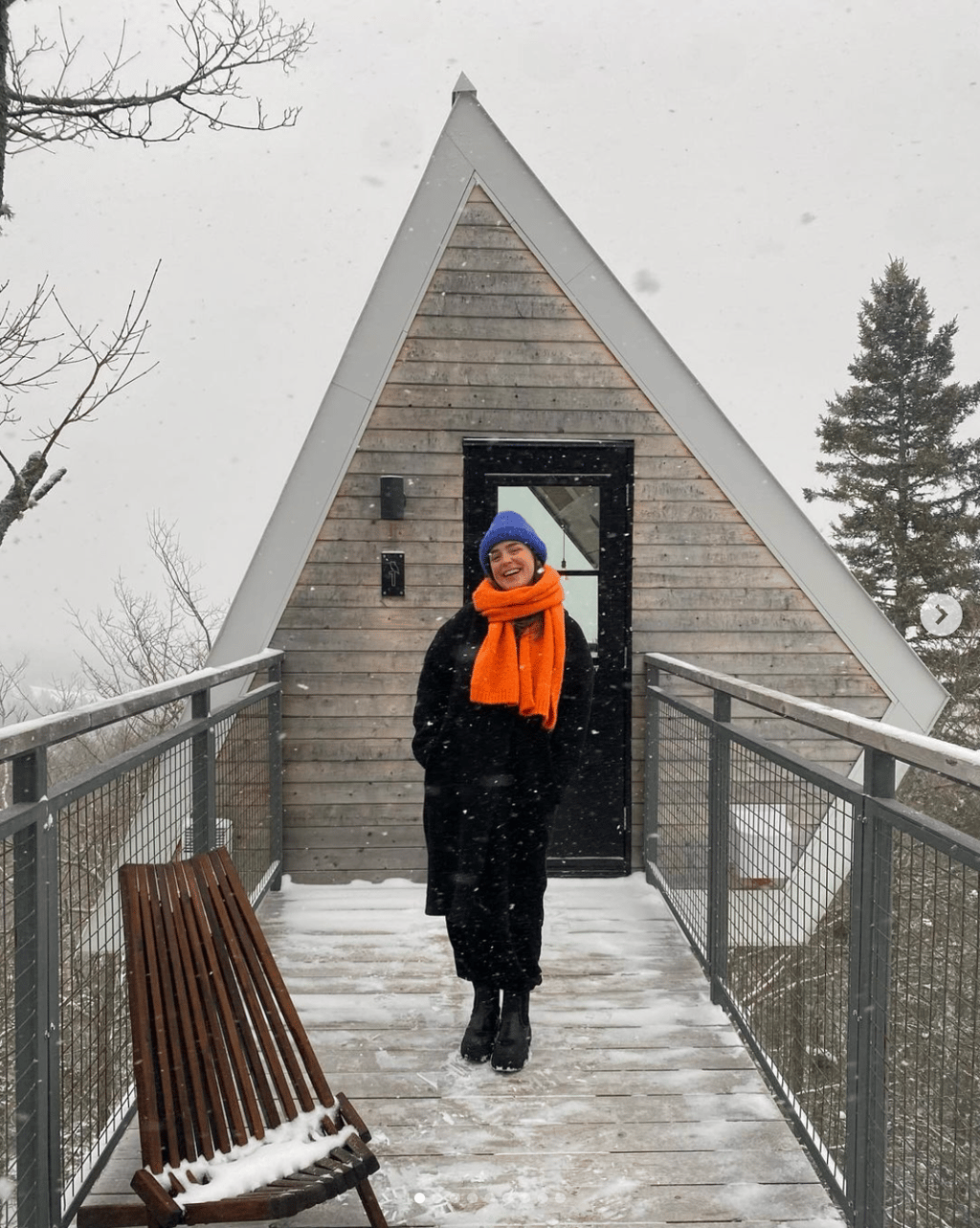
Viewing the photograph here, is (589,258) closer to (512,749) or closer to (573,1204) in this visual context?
(512,749)

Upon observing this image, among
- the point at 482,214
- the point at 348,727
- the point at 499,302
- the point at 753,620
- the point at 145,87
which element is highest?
the point at 145,87

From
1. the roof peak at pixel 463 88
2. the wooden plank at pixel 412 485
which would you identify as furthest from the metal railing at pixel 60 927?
the roof peak at pixel 463 88

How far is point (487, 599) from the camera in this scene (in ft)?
9.88

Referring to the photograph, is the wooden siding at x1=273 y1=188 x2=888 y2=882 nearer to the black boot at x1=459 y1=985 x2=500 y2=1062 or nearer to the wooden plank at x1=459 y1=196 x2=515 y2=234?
the wooden plank at x1=459 y1=196 x2=515 y2=234

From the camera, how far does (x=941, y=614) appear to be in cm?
A: 1410

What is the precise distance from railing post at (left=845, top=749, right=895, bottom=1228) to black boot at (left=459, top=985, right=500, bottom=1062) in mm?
1217

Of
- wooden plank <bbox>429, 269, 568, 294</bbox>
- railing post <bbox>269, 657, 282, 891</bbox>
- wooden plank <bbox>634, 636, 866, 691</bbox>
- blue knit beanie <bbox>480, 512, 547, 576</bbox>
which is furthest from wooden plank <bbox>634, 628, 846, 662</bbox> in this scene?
blue knit beanie <bbox>480, 512, 547, 576</bbox>

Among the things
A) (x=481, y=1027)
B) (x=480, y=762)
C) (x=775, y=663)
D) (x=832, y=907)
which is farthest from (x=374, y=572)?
(x=832, y=907)

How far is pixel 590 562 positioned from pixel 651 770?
3.56ft

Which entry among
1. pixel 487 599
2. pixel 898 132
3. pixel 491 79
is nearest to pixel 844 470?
pixel 487 599

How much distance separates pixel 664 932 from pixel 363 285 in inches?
1784

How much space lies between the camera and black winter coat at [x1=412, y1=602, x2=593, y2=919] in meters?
3.00

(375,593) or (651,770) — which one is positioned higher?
(375,593)

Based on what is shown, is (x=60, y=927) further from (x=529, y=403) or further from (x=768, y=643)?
(x=768, y=643)
